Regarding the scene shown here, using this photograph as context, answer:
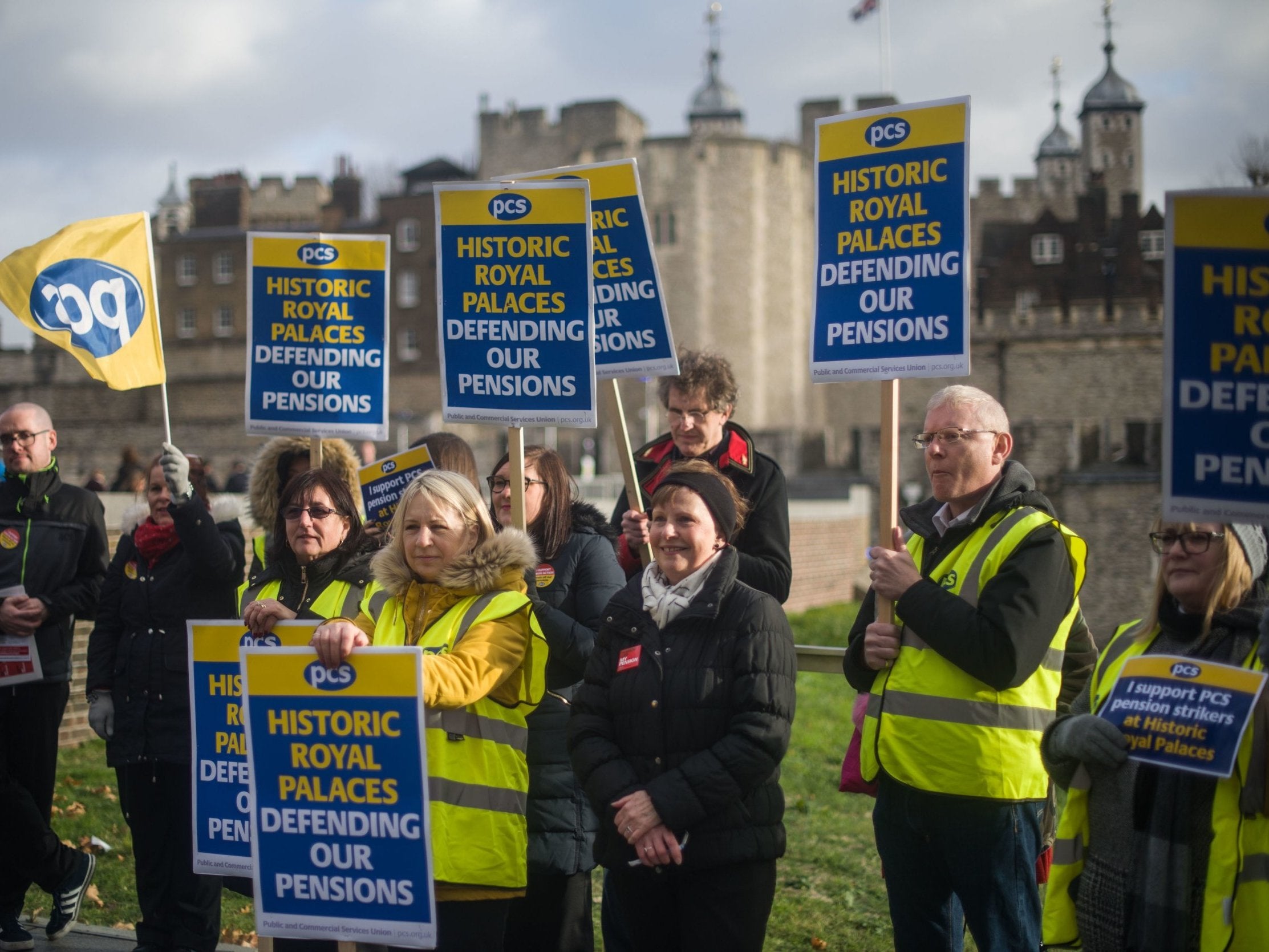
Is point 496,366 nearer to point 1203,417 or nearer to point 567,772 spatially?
point 567,772

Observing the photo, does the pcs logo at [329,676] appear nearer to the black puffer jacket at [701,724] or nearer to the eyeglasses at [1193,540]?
the black puffer jacket at [701,724]

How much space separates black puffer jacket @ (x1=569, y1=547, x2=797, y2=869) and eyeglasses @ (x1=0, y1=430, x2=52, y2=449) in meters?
3.08

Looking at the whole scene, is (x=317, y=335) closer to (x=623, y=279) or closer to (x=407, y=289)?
(x=623, y=279)

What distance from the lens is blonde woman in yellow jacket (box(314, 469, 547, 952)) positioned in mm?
3674

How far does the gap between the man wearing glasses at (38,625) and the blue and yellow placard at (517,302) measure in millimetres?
1865

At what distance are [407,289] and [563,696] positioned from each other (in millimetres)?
55396

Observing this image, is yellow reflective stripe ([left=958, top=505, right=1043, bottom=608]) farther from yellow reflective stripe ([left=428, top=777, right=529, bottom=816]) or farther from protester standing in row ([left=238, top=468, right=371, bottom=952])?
protester standing in row ([left=238, top=468, right=371, bottom=952])

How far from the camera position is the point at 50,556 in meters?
5.76

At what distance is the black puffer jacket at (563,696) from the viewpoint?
4.12 metres

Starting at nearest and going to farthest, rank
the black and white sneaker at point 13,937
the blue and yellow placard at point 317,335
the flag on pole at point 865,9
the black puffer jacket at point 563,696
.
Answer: the black puffer jacket at point 563,696, the black and white sneaker at point 13,937, the blue and yellow placard at point 317,335, the flag on pole at point 865,9

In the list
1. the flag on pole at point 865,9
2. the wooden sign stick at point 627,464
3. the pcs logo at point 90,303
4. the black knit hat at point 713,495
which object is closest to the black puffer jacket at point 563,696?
the wooden sign stick at point 627,464

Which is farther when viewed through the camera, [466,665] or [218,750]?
[218,750]

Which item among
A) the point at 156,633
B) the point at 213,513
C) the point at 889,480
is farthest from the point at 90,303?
the point at 889,480

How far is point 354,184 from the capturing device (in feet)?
208
